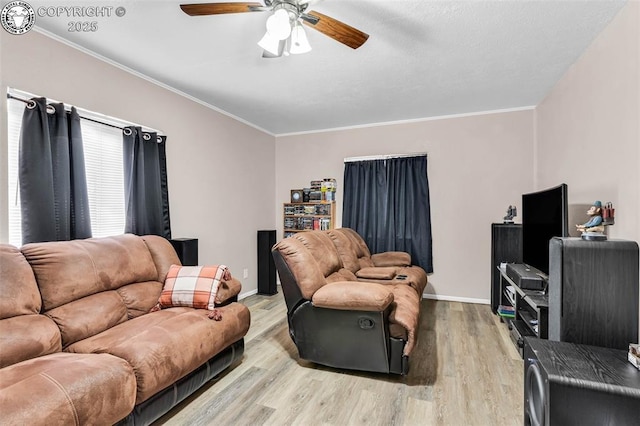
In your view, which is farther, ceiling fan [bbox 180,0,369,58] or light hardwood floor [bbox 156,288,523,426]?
light hardwood floor [bbox 156,288,523,426]

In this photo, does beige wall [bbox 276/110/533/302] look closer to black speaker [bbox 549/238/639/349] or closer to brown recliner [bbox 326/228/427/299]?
brown recliner [bbox 326/228/427/299]

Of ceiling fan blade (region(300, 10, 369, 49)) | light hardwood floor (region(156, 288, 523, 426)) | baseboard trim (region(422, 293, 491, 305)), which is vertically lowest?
light hardwood floor (region(156, 288, 523, 426))

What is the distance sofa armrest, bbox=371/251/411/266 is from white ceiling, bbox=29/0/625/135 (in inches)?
74.2

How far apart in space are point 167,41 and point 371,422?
298 centimetres

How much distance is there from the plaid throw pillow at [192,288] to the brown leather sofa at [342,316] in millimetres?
534

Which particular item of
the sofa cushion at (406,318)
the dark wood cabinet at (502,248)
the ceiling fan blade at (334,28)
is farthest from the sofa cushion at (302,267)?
the dark wood cabinet at (502,248)

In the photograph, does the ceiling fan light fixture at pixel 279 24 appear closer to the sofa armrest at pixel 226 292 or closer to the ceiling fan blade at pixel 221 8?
the ceiling fan blade at pixel 221 8

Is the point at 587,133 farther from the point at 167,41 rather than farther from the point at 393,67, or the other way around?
the point at 167,41

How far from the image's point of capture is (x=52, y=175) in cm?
220

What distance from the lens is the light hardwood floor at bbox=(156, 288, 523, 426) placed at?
185cm

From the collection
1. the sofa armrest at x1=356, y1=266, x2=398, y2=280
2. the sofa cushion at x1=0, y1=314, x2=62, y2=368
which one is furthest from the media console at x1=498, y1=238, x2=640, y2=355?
the sofa cushion at x1=0, y1=314, x2=62, y2=368

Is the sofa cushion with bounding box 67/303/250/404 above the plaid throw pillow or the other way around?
the other way around

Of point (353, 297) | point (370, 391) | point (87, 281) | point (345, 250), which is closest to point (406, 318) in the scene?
point (353, 297)

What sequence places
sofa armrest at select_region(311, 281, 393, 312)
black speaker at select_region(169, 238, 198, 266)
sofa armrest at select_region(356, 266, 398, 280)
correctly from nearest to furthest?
1. sofa armrest at select_region(311, 281, 393, 312)
2. black speaker at select_region(169, 238, 198, 266)
3. sofa armrest at select_region(356, 266, 398, 280)
